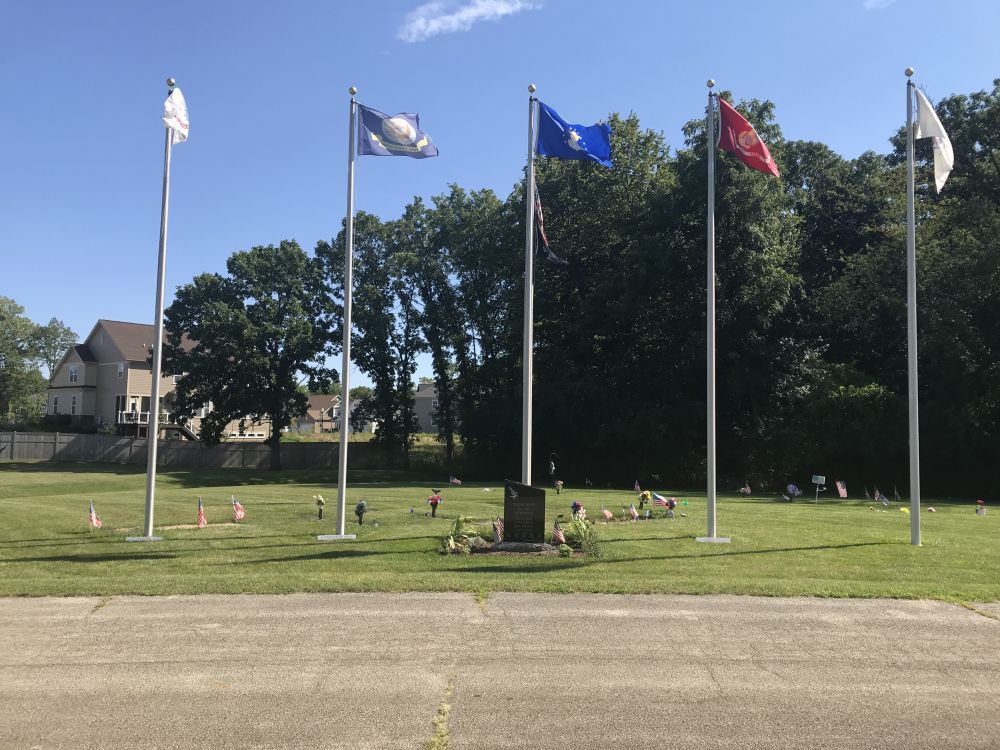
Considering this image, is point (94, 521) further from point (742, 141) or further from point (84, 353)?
point (84, 353)

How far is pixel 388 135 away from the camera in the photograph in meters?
14.0

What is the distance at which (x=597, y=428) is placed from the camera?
124ft

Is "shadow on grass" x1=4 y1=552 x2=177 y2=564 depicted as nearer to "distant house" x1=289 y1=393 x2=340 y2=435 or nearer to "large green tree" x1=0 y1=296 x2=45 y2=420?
"large green tree" x1=0 y1=296 x2=45 y2=420

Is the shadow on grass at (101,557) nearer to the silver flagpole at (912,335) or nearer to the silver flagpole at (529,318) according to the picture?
the silver flagpole at (529,318)

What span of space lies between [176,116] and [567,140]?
724cm

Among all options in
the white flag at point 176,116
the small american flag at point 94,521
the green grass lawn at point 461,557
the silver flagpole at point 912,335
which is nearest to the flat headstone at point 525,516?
the green grass lawn at point 461,557

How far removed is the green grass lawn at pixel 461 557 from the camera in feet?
32.7

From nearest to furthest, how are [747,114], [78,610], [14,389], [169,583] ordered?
[78,610]
[169,583]
[747,114]
[14,389]

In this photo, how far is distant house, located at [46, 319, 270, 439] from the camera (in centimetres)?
5825

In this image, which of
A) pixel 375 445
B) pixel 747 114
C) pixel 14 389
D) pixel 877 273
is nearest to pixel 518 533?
pixel 877 273

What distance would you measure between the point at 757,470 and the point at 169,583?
31.6 metres

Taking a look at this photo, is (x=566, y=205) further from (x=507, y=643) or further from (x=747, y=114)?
(x=507, y=643)

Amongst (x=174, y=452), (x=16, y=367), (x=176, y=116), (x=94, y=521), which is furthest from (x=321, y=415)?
(x=176, y=116)

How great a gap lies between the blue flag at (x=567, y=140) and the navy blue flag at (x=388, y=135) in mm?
2333
